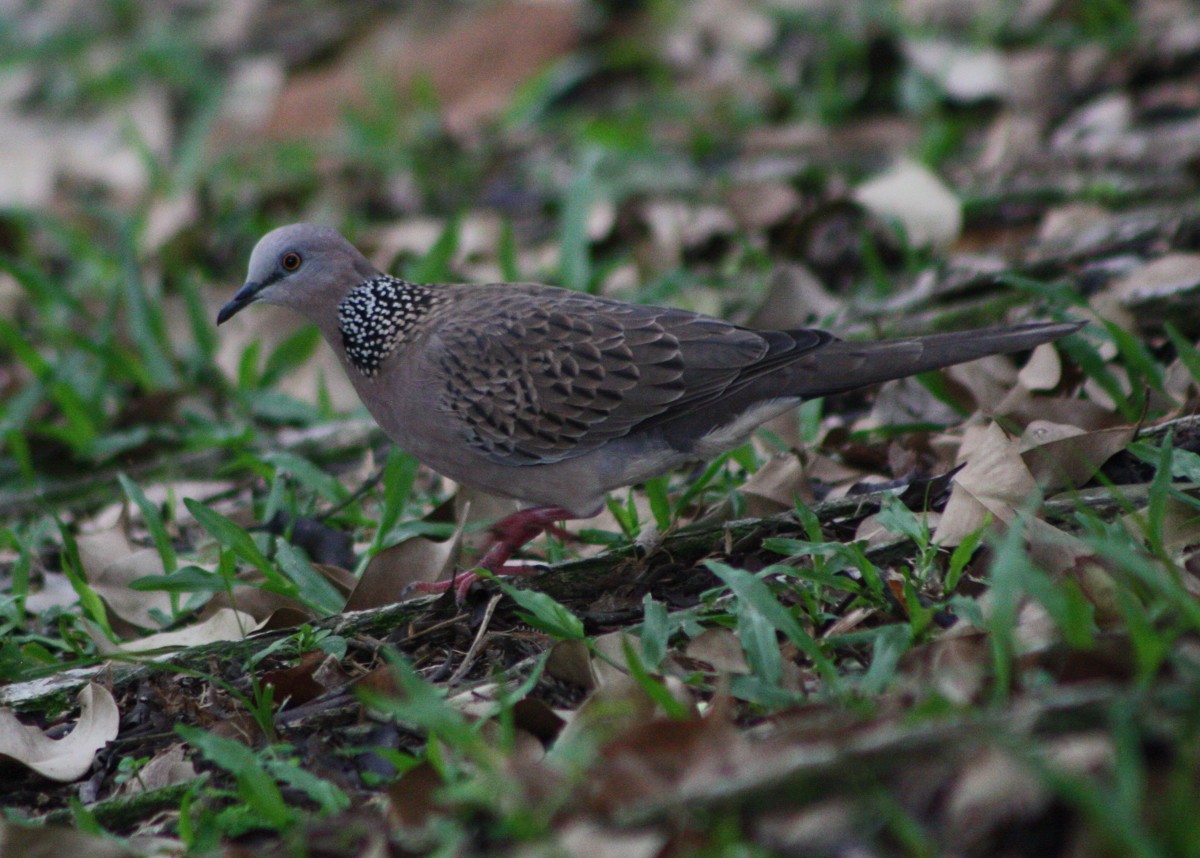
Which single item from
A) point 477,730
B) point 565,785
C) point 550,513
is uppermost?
point 565,785

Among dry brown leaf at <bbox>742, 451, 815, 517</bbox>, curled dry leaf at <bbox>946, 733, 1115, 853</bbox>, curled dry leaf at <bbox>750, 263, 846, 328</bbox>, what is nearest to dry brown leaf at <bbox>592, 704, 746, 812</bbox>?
curled dry leaf at <bbox>946, 733, 1115, 853</bbox>

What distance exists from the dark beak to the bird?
2.25 ft

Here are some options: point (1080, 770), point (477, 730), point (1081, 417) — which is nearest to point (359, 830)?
point (477, 730)

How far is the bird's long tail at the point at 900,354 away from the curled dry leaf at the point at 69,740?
2330mm

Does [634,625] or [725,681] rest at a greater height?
[725,681]

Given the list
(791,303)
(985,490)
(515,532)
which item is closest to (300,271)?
(515,532)

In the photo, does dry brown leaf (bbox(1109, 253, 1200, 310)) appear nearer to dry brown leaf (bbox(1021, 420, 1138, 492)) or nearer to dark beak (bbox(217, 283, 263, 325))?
dry brown leaf (bbox(1021, 420, 1138, 492))

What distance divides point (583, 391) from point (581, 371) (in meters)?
0.07

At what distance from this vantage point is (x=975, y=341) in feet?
13.8

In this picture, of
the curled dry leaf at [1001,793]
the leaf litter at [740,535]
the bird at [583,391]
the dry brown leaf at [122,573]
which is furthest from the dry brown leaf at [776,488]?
the curled dry leaf at [1001,793]

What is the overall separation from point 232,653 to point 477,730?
984 millimetres

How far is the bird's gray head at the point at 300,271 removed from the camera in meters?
5.07

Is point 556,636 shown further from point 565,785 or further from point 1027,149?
point 1027,149

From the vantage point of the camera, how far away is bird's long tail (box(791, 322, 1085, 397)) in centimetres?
417
